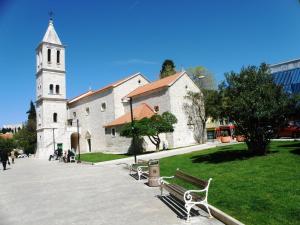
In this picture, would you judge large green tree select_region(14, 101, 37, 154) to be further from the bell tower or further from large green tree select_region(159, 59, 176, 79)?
large green tree select_region(159, 59, 176, 79)

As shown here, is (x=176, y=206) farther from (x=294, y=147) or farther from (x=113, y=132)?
(x=113, y=132)

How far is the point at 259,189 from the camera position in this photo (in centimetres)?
944

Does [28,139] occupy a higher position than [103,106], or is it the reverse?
[103,106]

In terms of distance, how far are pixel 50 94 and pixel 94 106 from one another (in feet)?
25.9

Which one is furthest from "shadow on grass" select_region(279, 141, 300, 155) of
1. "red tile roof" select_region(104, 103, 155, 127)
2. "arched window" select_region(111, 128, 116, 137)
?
"arched window" select_region(111, 128, 116, 137)

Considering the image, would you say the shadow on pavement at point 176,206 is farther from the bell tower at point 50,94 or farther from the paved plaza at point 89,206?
the bell tower at point 50,94

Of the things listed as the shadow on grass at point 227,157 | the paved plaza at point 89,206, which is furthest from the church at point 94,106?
the paved plaza at point 89,206

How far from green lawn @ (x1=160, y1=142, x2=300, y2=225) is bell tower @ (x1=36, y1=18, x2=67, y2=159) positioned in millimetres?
42911

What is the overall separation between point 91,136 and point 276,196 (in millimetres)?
48173

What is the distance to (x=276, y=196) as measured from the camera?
8.46m

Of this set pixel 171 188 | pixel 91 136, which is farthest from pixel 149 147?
pixel 171 188

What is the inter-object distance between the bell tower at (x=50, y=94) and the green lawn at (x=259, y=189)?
4291 centimetres

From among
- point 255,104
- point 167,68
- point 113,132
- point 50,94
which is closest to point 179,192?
point 255,104

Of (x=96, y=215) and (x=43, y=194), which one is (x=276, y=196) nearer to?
(x=96, y=215)
